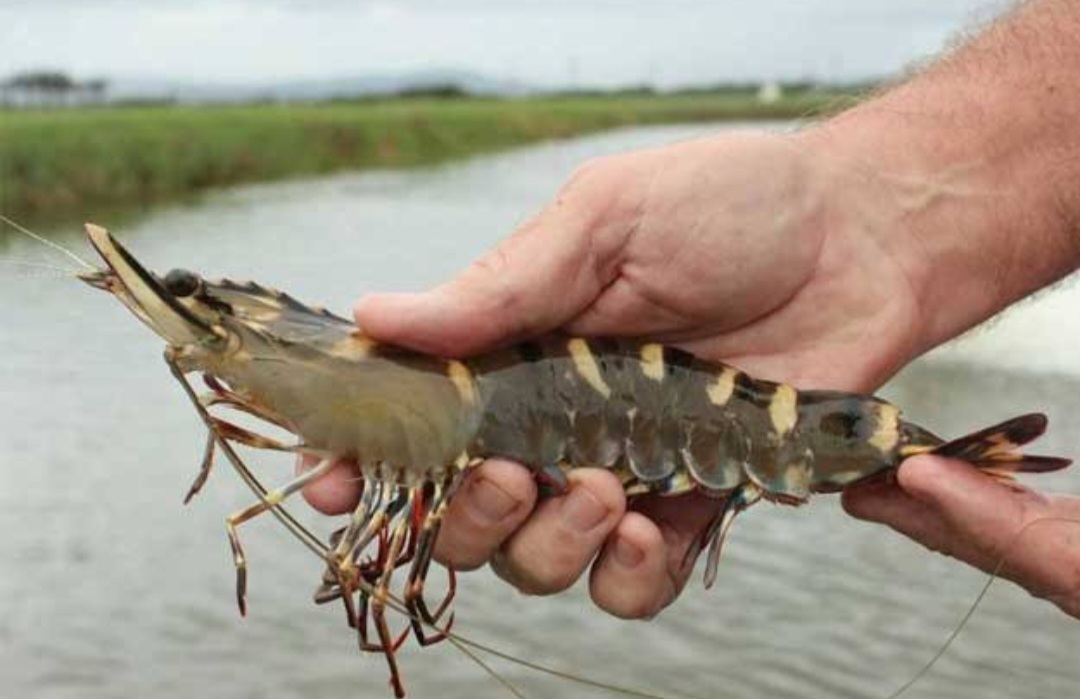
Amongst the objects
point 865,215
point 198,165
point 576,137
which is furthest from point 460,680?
point 576,137

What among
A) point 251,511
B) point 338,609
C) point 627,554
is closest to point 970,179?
point 627,554

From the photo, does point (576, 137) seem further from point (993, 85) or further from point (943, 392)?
point (993, 85)

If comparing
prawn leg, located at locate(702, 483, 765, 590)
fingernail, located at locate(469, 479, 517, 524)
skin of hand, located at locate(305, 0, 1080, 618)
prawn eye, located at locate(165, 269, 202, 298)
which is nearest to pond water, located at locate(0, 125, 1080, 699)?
skin of hand, located at locate(305, 0, 1080, 618)

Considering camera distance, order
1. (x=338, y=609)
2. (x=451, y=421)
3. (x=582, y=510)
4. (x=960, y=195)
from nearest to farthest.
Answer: (x=451, y=421) < (x=582, y=510) < (x=960, y=195) < (x=338, y=609)

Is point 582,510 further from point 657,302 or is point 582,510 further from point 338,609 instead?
point 338,609

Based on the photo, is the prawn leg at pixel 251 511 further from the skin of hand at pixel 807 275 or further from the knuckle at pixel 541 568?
the knuckle at pixel 541 568

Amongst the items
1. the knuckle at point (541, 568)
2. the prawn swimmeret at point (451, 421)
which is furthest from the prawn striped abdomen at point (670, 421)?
the knuckle at point (541, 568)
